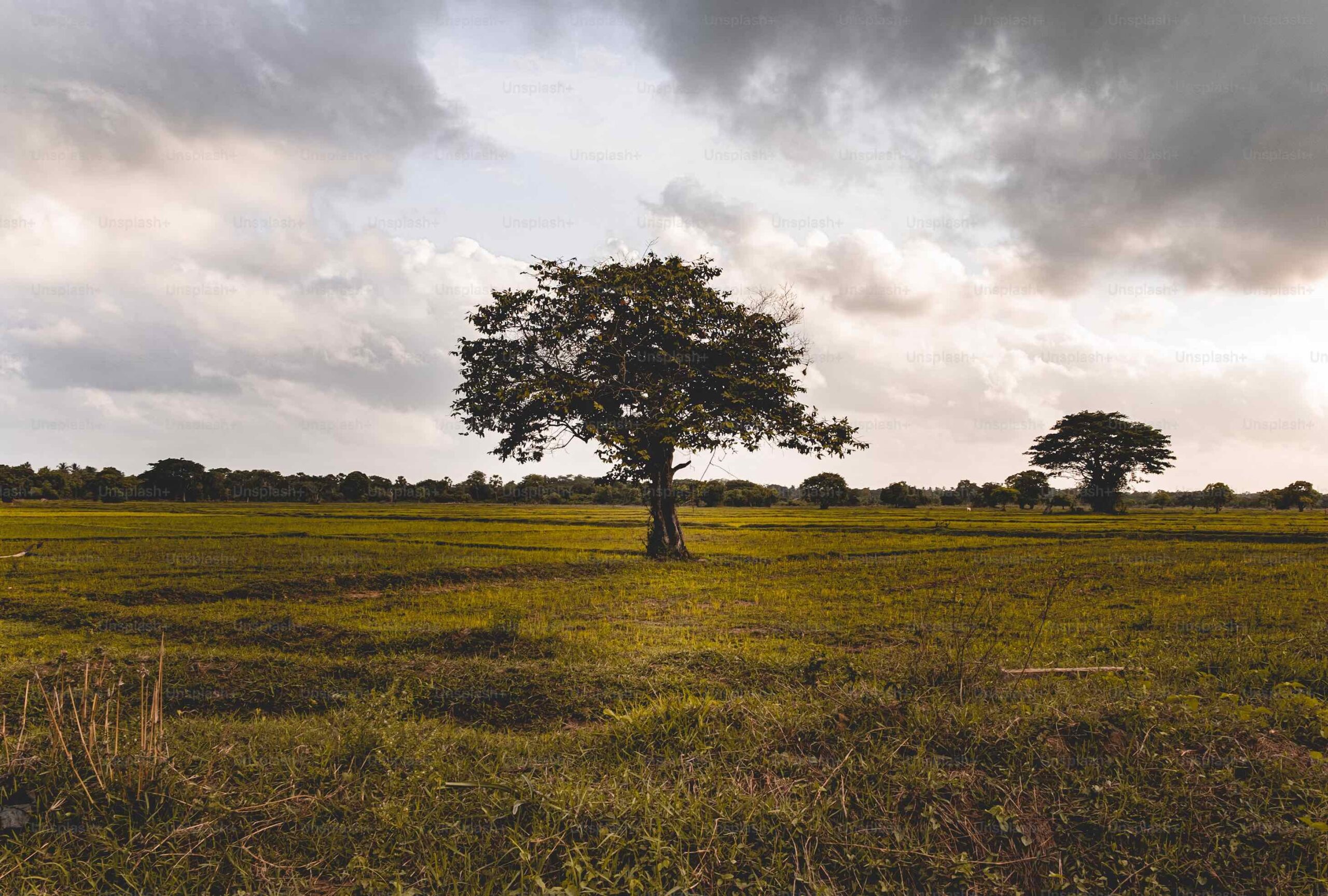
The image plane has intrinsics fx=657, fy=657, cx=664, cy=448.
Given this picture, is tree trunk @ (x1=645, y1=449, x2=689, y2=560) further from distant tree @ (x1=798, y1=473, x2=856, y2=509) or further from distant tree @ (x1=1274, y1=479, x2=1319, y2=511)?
distant tree @ (x1=1274, y1=479, x2=1319, y2=511)

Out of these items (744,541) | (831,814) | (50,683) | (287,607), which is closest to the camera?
(831,814)

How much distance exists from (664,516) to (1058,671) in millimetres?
18260

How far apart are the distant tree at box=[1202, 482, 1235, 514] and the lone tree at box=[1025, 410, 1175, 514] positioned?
27605 mm

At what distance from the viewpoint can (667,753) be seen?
5855mm

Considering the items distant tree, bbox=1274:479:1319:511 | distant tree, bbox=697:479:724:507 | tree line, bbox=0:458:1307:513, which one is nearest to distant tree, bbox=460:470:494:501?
tree line, bbox=0:458:1307:513

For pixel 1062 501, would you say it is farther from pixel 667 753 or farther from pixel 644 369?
pixel 667 753

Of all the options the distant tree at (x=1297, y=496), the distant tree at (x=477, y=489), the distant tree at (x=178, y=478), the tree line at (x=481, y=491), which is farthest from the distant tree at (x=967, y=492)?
the distant tree at (x=178, y=478)

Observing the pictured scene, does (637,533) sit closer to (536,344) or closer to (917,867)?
(536,344)

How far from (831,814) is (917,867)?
649mm

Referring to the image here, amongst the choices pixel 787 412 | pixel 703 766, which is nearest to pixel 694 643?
pixel 703 766

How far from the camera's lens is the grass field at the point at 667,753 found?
4523 millimetres

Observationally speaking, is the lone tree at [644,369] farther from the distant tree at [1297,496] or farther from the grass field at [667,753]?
the distant tree at [1297,496]

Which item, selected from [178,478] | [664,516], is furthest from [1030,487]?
[178,478]

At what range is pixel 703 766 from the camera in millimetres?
5562
